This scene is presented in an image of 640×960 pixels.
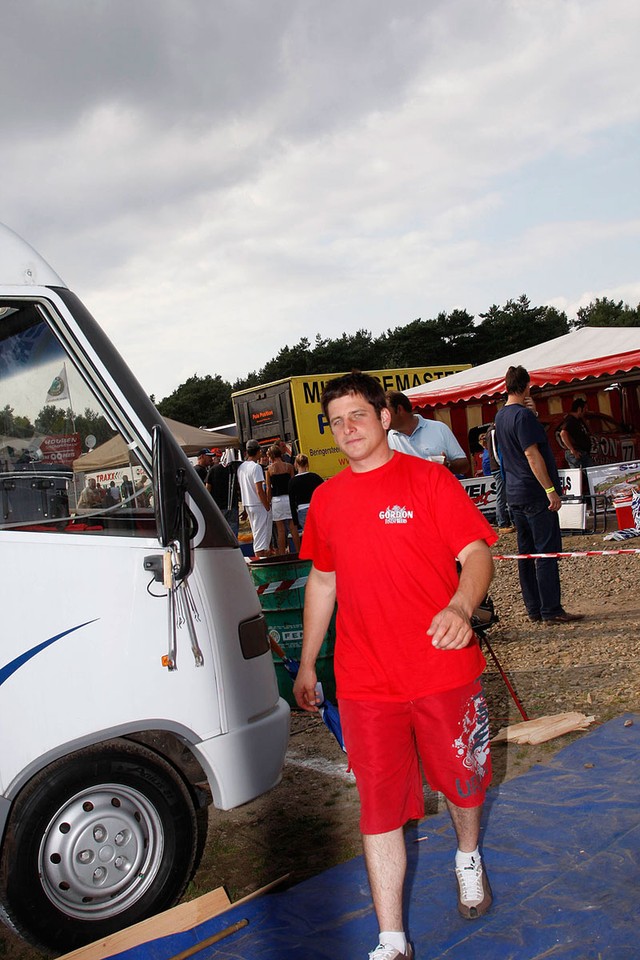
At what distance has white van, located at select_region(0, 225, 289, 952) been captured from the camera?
3189mm

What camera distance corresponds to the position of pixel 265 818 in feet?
15.4

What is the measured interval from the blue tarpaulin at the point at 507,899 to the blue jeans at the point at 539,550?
350 centimetres

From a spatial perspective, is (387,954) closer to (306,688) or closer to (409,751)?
(409,751)

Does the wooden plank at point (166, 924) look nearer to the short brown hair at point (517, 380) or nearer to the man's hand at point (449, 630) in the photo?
the man's hand at point (449, 630)

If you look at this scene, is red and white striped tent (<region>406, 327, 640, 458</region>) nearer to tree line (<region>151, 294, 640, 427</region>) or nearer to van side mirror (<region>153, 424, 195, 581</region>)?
van side mirror (<region>153, 424, 195, 581</region>)

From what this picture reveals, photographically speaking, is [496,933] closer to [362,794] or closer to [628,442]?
[362,794]

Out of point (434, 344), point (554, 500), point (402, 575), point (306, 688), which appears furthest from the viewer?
point (434, 344)

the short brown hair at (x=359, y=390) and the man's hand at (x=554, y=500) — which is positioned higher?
the short brown hair at (x=359, y=390)

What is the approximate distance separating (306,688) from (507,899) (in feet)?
3.58

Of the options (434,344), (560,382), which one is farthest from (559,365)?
(434,344)

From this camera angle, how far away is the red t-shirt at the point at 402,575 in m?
2.97

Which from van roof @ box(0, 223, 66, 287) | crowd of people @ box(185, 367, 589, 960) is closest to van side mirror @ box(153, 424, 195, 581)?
crowd of people @ box(185, 367, 589, 960)

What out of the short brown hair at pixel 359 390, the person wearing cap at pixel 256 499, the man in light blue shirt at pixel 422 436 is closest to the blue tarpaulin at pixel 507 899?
the short brown hair at pixel 359 390

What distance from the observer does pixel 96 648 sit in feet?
10.7
